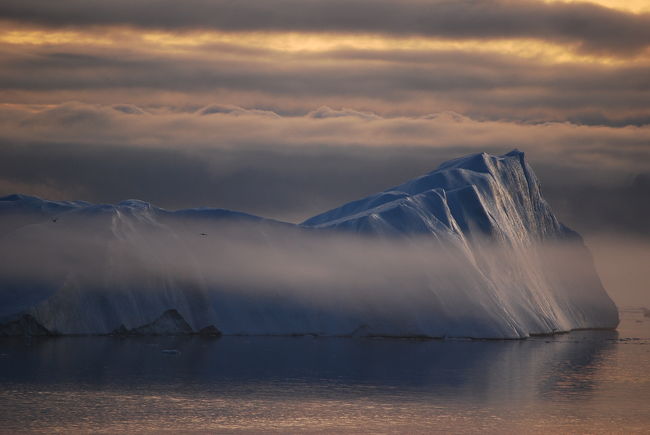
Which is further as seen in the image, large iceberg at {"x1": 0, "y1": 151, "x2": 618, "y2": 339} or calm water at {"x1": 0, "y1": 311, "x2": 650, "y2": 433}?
large iceberg at {"x1": 0, "y1": 151, "x2": 618, "y2": 339}

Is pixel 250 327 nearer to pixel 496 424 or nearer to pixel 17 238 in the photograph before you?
pixel 17 238

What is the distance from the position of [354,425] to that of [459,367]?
21.1 metres

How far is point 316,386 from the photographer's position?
176 ft

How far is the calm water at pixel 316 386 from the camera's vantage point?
142ft

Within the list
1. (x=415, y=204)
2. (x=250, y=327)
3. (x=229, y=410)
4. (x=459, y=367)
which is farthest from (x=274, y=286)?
(x=229, y=410)

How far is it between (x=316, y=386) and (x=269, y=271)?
27391 mm

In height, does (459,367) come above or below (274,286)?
below

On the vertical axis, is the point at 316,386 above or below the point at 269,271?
below

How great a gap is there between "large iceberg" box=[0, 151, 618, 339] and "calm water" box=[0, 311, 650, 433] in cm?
208

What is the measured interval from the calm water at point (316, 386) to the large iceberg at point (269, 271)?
2081mm

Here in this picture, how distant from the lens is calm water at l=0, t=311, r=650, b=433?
43.3 metres

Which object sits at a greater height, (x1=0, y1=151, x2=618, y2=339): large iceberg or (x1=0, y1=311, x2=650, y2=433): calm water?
(x1=0, y1=151, x2=618, y2=339): large iceberg

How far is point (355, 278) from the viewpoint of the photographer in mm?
80625

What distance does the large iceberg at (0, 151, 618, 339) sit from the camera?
7300cm
